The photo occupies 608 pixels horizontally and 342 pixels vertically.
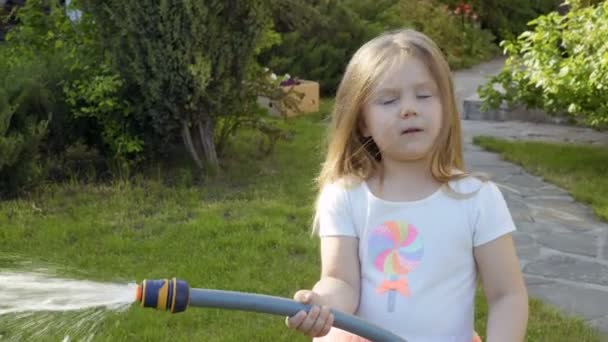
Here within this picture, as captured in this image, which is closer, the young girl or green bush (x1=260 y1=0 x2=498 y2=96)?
the young girl

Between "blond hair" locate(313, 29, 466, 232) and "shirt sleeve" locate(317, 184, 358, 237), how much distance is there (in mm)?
59

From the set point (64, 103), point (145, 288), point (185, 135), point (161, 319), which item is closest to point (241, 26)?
point (185, 135)

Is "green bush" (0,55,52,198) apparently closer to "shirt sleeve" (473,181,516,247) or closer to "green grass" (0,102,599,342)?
"green grass" (0,102,599,342)

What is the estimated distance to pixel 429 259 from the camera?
1927 millimetres

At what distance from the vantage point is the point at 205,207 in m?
5.10

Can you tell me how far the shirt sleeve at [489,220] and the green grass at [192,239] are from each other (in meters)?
1.60

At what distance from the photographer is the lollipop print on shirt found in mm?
1932

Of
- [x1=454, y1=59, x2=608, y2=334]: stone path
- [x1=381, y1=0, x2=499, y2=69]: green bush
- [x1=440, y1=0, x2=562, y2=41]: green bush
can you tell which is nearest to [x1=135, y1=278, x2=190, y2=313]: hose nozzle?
[x1=454, y1=59, x2=608, y2=334]: stone path

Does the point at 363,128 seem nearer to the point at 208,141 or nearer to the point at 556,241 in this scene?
the point at 556,241

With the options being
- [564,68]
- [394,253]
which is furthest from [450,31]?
[394,253]

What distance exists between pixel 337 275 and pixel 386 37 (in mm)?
576

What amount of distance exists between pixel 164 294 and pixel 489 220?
2.82 feet

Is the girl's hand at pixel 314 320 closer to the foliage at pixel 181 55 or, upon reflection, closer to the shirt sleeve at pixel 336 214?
the shirt sleeve at pixel 336 214

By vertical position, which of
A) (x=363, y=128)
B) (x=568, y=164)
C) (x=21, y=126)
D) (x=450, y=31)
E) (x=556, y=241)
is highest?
A: (x=450, y=31)
